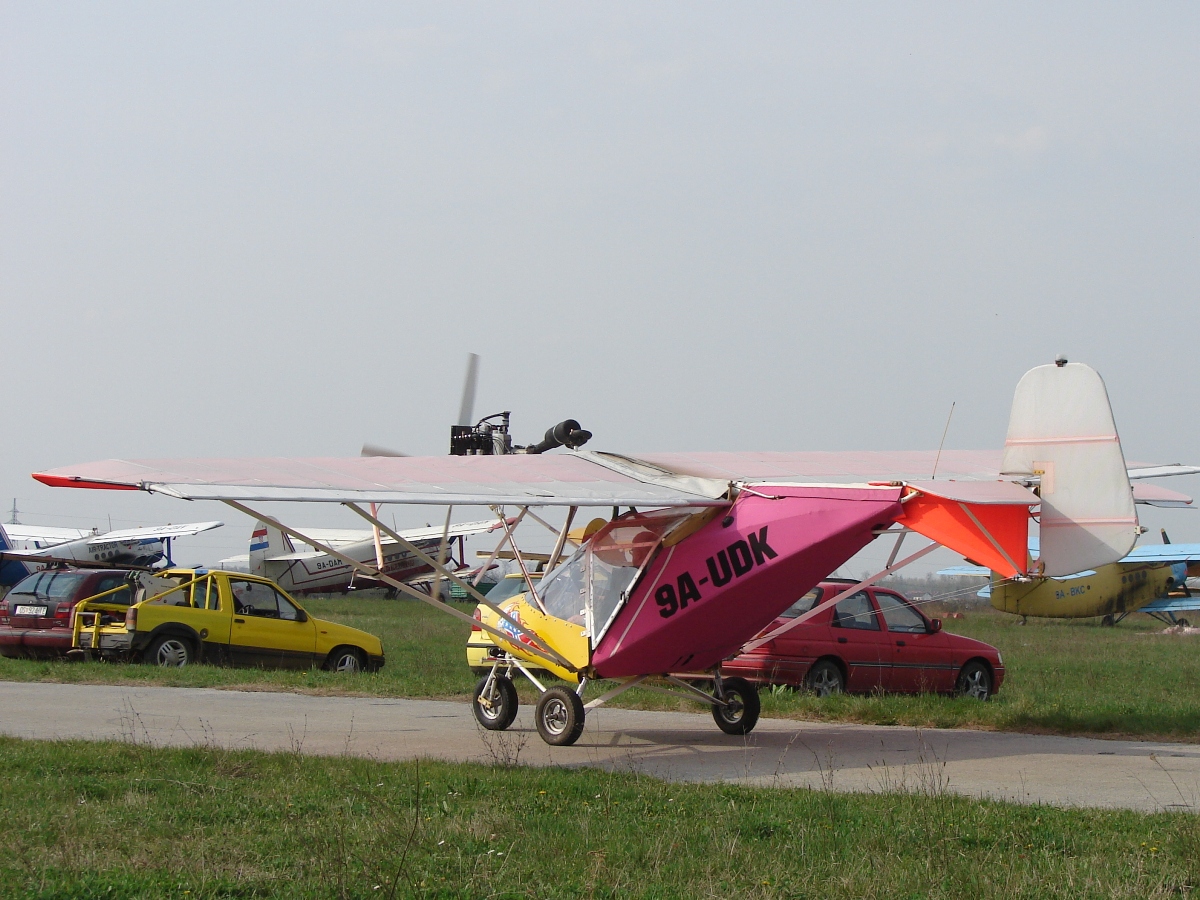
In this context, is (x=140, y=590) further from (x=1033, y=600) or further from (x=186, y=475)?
(x=1033, y=600)

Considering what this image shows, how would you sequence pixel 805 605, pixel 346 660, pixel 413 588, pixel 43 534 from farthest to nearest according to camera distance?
pixel 43 534 → pixel 346 660 → pixel 805 605 → pixel 413 588

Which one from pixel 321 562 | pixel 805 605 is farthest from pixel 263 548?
pixel 805 605

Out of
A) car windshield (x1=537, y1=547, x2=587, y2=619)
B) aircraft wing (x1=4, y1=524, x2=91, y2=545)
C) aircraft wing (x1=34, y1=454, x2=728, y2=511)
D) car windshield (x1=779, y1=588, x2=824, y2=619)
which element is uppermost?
aircraft wing (x1=34, y1=454, x2=728, y2=511)

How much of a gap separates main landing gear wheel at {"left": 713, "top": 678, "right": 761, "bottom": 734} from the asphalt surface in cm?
16

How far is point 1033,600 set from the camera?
137 feet

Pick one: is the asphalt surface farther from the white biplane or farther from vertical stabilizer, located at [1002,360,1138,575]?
vertical stabilizer, located at [1002,360,1138,575]

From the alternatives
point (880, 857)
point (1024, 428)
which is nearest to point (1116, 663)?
point (1024, 428)

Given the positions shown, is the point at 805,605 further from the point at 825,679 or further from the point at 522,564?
the point at 522,564

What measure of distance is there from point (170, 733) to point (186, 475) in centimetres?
292

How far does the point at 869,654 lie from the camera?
16.0 meters

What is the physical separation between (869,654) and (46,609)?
39.2 ft

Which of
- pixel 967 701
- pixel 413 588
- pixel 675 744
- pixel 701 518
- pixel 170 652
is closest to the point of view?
pixel 413 588

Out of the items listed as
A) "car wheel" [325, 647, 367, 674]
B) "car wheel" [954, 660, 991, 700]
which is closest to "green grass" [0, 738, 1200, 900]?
"car wheel" [954, 660, 991, 700]

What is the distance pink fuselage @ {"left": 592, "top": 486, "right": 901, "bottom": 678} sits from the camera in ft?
35.1
